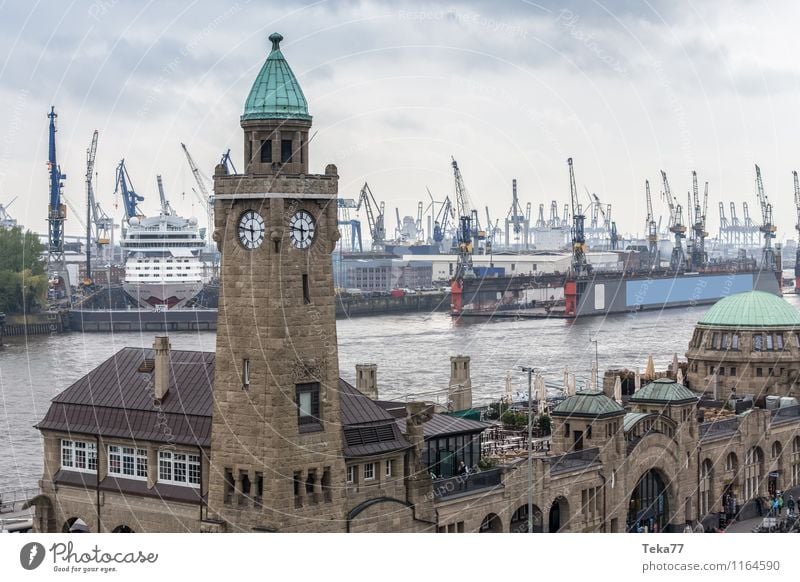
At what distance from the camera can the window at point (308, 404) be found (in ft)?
104

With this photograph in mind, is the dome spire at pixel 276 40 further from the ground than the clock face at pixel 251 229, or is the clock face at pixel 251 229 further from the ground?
A: the dome spire at pixel 276 40

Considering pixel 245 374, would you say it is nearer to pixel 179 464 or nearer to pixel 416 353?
pixel 179 464

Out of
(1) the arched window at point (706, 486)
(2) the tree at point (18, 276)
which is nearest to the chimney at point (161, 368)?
(1) the arched window at point (706, 486)

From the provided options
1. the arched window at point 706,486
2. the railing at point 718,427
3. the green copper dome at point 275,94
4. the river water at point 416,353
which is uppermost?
the green copper dome at point 275,94

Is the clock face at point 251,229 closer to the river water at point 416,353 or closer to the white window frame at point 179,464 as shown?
the white window frame at point 179,464

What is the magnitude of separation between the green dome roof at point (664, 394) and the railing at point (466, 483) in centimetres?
853

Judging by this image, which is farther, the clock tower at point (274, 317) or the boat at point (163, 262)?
the boat at point (163, 262)

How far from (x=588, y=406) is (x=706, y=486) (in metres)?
6.98

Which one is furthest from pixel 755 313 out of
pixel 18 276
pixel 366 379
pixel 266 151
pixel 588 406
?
pixel 18 276

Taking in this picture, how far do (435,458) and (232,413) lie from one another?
25.4ft

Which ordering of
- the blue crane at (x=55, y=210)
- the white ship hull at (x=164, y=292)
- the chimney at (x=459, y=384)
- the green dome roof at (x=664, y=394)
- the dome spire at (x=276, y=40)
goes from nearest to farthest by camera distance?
the dome spire at (x=276, y=40)
the green dome roof at (x=664, y=394)
the chimney at (x=459, y=384)
the blue crane at (x=55, y=210)
the white ship hull at (x=164, y=292)

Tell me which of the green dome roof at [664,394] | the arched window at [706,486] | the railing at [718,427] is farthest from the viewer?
the railing at [718,427]

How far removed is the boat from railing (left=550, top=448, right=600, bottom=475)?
334 ft

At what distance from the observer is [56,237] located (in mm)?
141500
